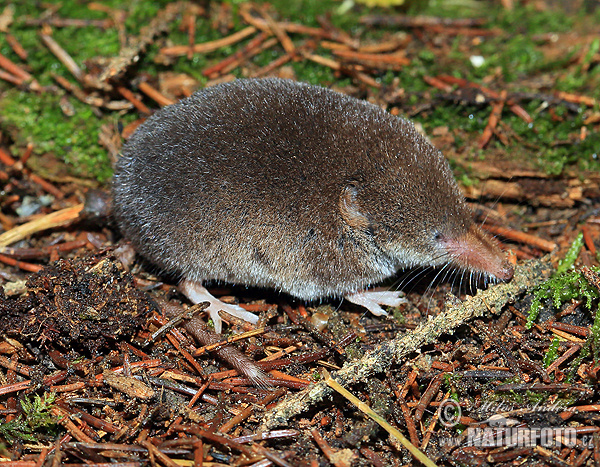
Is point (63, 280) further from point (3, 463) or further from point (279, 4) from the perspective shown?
point (279, 4)

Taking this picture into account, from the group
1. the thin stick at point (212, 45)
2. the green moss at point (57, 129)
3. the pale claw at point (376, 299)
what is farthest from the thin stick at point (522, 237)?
the green moss at point (57, 129)

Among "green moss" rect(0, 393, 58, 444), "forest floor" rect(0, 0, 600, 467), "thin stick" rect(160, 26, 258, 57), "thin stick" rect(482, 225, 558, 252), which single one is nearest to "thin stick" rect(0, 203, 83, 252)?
"forest floor" rect(0, 0, 600, 467)

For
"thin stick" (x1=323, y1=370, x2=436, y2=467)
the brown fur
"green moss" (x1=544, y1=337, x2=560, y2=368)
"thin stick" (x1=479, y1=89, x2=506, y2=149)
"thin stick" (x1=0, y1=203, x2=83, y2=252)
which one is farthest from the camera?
"thin stick" (x1=479, y1=89, x2=506, y2=149)

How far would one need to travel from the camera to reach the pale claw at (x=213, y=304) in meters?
3.02

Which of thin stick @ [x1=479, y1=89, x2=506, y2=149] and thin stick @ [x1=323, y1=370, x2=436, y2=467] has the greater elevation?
thin stick @ [x1=479, y1=89, x2=506, y2=149]

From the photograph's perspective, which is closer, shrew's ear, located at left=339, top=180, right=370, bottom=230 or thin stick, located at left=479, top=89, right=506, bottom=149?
shrew's ear, located at left=339, top=180, right=370, bottom=230

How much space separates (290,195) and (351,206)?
0.34 metres

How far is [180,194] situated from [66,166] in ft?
4.63

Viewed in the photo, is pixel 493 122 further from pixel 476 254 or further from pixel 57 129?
pixel 57 129

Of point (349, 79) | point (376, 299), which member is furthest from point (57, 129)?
point (376, 299)

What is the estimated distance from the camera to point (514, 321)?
2918 millimetres

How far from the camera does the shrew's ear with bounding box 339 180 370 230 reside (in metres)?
2.89

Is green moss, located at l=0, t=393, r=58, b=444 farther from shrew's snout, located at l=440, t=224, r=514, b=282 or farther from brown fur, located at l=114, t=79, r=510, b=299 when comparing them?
shrew's snout, located at l=440, t=224, r=514, b=282

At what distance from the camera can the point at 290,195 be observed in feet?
9.43
